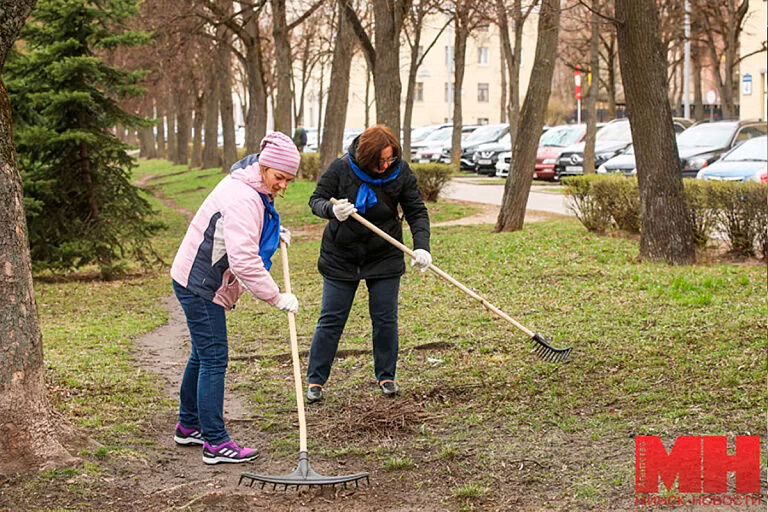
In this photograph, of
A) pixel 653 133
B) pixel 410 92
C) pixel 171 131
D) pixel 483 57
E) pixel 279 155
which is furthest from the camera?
pixel 483 57

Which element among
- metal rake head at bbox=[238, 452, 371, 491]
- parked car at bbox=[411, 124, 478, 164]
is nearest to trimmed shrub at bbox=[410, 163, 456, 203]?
parked car at bbox=[411, 124, 478, 164]

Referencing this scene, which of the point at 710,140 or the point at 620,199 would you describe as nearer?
the point at 620,199

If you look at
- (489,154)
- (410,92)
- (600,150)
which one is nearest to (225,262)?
(600,150)

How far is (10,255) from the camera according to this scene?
4.75 m

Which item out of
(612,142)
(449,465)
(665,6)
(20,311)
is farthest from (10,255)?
(665,6)

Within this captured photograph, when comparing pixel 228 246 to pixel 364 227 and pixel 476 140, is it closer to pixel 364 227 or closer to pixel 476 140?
pixel 364 227

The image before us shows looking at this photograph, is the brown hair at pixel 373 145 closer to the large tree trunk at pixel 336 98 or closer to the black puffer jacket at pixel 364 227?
the black puffer jacket at pixel 364 227

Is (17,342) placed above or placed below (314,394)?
above

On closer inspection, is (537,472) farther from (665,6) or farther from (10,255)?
(665,6)

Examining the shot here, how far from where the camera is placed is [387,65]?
16.3 m

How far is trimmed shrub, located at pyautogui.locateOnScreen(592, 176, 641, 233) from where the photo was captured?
506 inches

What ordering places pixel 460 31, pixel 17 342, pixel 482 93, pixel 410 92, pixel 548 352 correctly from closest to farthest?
1. pixel 17 342
2. pixel 548 352
3. pixel 460 31
4. pixel 410 92
5. pixel 482 93

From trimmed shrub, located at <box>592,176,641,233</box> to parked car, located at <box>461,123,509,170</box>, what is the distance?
65.1 ft

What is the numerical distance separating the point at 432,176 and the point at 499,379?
14.3 meters
